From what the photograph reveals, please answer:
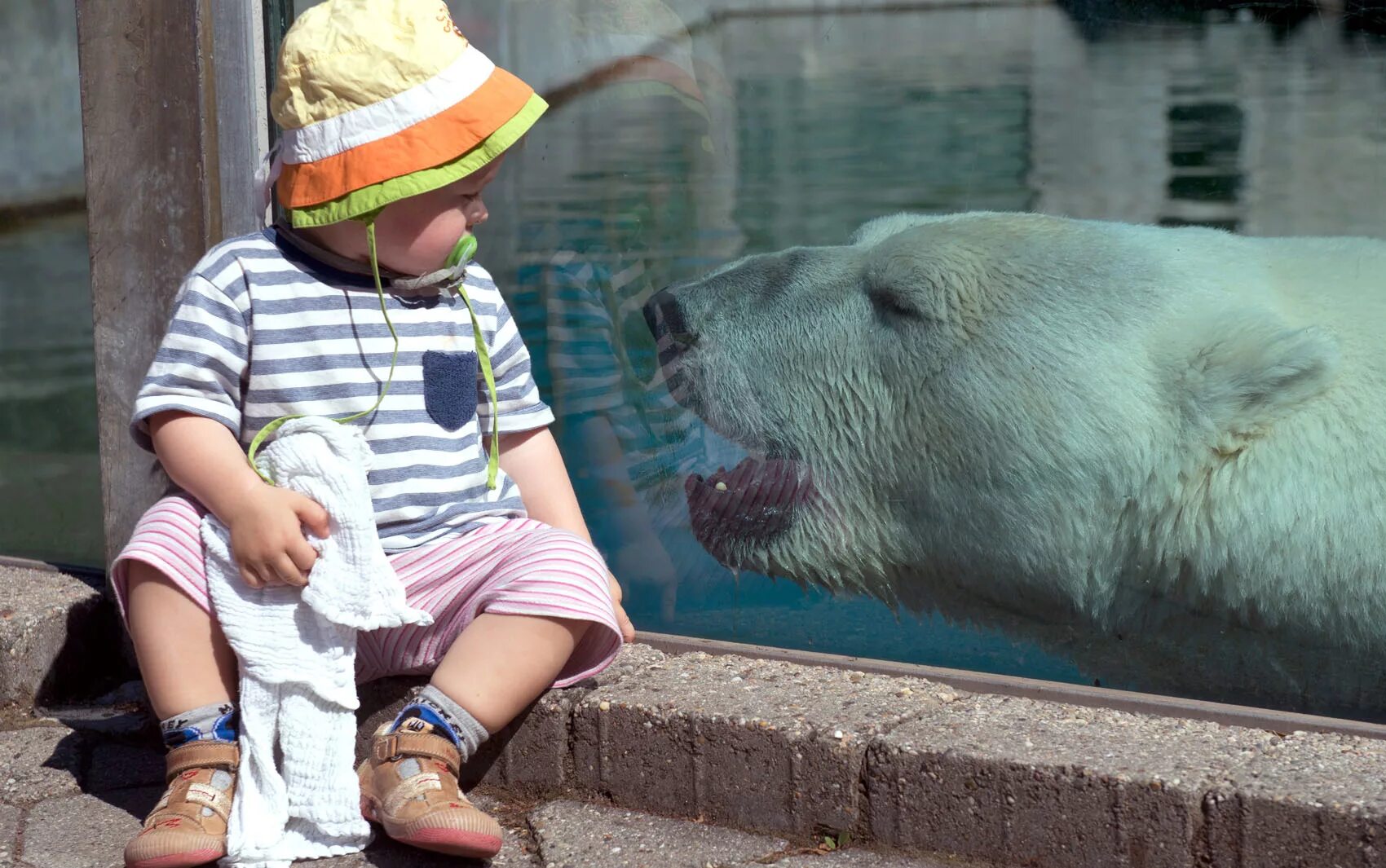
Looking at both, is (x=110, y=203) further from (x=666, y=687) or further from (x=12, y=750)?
(x=666, y=687)

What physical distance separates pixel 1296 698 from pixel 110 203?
214 cm

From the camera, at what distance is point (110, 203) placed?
8.08 feet

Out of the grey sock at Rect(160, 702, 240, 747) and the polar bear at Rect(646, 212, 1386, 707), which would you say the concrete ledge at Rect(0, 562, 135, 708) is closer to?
the grey sock at Rect(160, 702, 240, 747)

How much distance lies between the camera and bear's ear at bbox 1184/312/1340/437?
2.00 metres

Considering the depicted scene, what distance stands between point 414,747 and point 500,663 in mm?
159

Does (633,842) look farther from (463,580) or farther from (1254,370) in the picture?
(1254,370)

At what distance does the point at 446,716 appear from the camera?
1751 millimetres

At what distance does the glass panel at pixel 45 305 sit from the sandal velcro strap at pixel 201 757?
131cm

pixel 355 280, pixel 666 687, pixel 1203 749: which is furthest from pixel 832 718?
pixel 355 280

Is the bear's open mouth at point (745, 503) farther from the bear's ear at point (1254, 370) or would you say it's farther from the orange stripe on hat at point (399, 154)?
the orange stripe on hat at point (399, 154)

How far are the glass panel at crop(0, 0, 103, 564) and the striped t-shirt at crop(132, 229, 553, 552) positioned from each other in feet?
3.87

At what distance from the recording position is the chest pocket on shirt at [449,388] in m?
1.97

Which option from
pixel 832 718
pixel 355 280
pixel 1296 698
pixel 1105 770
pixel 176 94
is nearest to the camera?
pixel 1105 770

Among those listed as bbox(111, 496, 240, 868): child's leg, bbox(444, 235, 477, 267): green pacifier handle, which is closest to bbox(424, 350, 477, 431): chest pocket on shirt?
bbox(444, 235, 477, 267): green pacifier handle
